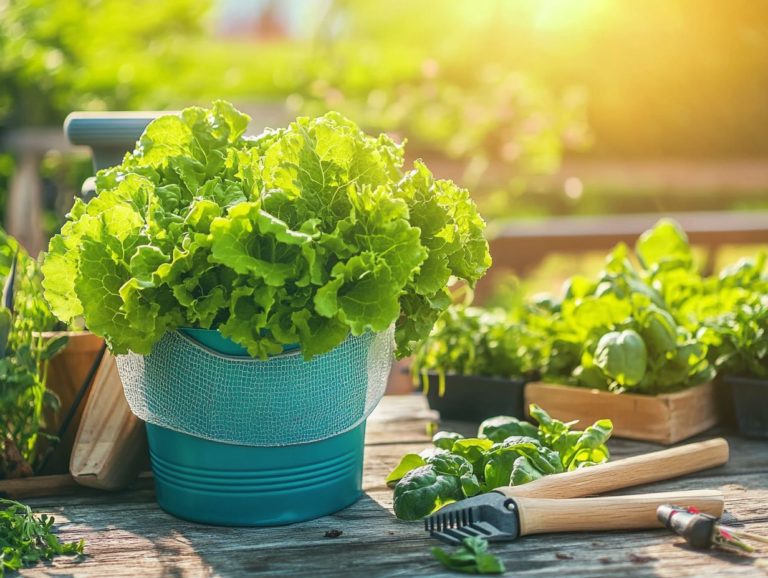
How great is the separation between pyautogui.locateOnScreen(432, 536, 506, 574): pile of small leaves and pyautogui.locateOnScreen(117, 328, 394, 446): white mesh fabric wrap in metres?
0.33

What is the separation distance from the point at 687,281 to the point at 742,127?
6.90 m

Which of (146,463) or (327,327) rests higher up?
(327,327)

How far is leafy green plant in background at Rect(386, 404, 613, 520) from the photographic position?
5.63 feet

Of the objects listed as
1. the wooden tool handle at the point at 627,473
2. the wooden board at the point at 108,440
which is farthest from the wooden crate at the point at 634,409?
the wooden board at the point at 108,440

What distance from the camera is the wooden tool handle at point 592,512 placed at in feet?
5.36

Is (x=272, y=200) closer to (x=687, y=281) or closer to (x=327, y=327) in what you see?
(x=327, y=327)

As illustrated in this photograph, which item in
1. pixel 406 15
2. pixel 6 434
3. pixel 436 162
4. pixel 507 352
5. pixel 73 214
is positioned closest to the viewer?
pixel 73 214

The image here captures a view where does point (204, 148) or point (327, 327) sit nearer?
point (327, 327)

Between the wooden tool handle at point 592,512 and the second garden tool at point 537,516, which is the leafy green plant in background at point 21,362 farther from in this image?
the wooden tool handle at point 592,512

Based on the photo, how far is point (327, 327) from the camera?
161 cm

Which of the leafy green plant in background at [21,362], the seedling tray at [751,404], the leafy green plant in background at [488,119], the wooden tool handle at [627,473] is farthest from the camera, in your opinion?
the leafy green plant in background at [488,119]

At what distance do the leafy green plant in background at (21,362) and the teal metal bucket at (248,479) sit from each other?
0.31m

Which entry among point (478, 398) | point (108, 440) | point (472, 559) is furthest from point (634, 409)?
point (108, 440)

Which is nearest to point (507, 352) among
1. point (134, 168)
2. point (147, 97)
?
point (134, 168)
